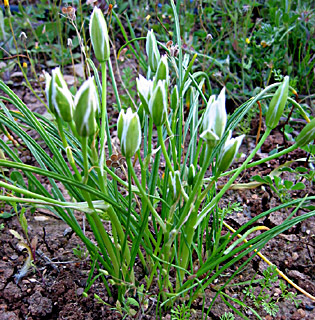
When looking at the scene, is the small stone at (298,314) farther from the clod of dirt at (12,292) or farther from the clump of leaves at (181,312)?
the clod of dirt at (12,292)

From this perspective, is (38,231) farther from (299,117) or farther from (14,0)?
(14,0)

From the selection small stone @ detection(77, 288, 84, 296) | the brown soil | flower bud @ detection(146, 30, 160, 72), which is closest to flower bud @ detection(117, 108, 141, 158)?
flower bud @ detection(146, 30, 160, 72)

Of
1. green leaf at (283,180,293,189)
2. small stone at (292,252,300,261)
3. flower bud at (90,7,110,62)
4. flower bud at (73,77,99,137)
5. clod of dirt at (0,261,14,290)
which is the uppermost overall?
flower bud at (90,7,110,62)

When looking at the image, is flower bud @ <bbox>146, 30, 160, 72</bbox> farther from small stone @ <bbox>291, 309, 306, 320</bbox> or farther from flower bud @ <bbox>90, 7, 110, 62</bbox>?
small stone @ <bbox>291, 309, 306, 320</bbox>

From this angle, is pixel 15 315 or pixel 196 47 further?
pixel 196 47

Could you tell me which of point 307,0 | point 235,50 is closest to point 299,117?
point 235,50

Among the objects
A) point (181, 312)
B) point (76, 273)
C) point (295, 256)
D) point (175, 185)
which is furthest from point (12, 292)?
point (295, 256)
